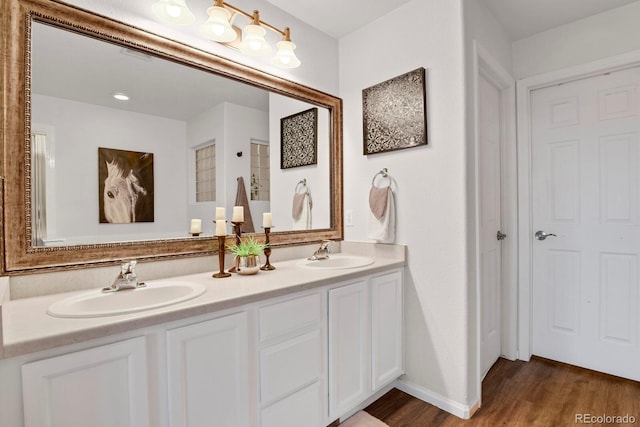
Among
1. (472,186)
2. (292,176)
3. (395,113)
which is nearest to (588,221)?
(472,186)

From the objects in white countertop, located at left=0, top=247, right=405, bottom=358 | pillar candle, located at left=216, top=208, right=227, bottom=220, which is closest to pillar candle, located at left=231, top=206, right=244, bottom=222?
pillar candle, located at left=216, top=208, right=227, bottom=220

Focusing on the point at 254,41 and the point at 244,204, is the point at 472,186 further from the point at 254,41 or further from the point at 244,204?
the point at 254,41

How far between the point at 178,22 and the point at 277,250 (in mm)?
1302

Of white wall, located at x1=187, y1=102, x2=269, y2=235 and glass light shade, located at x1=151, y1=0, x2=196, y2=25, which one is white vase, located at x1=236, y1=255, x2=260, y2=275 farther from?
glass light shade, located at x1=151, y1=0, x2=196, y2=25

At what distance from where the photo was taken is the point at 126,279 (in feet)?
4.27

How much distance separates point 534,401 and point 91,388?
7.39 feet

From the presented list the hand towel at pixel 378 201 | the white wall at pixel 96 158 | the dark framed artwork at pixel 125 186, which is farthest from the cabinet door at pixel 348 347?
the dark framed artwork at pixel 125 186

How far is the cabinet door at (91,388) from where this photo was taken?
835mm

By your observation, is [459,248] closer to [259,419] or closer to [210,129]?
[259,419]

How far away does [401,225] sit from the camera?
203 cm

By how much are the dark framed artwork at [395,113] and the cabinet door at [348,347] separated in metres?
0.93

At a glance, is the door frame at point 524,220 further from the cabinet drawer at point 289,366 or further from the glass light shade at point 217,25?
the glass light shade at point 217,25

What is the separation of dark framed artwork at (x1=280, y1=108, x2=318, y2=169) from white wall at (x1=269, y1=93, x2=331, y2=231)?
0.09 feet

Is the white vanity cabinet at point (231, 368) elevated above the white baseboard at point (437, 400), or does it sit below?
above
